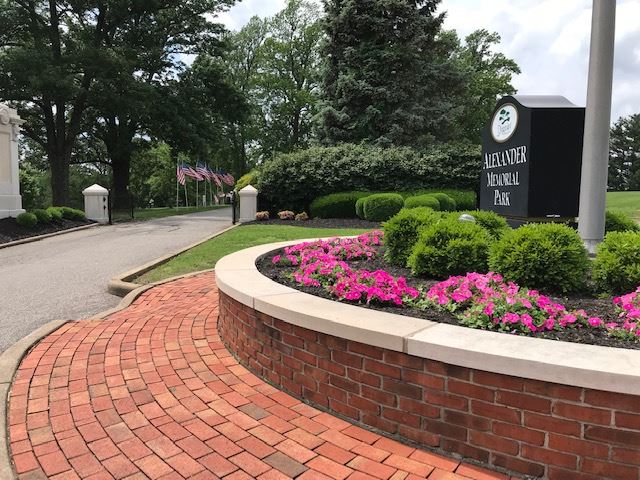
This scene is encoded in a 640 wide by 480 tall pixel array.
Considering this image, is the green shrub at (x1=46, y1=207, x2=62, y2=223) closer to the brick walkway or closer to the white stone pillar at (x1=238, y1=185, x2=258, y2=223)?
the white stone pillar at (x1=238, y1=185, x2=258, y2=223)

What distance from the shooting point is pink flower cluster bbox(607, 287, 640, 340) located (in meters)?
2.74

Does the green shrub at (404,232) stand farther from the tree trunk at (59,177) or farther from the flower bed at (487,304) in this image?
the tree trunk at (59,177)

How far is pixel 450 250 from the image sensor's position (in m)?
4.40

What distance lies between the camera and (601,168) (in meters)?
4.93

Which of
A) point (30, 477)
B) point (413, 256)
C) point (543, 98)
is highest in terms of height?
point (543, 98)

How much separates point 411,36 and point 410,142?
509 centimetres

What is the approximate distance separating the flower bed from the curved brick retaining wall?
44cm

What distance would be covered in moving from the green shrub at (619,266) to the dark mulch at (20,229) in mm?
13614

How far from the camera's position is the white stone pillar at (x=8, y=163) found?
15617 mm

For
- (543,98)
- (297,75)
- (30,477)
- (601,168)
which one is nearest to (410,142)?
(543,98)

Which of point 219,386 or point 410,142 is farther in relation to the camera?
point 410,142

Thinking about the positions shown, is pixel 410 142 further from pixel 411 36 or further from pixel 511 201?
pixel 511 201

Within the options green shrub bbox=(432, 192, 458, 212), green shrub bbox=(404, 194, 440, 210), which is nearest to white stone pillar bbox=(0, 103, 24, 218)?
green shrub bbox=(404, 194, 440, 210)

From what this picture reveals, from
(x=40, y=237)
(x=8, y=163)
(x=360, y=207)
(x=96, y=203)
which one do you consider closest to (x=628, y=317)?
(x=360, y=207)
